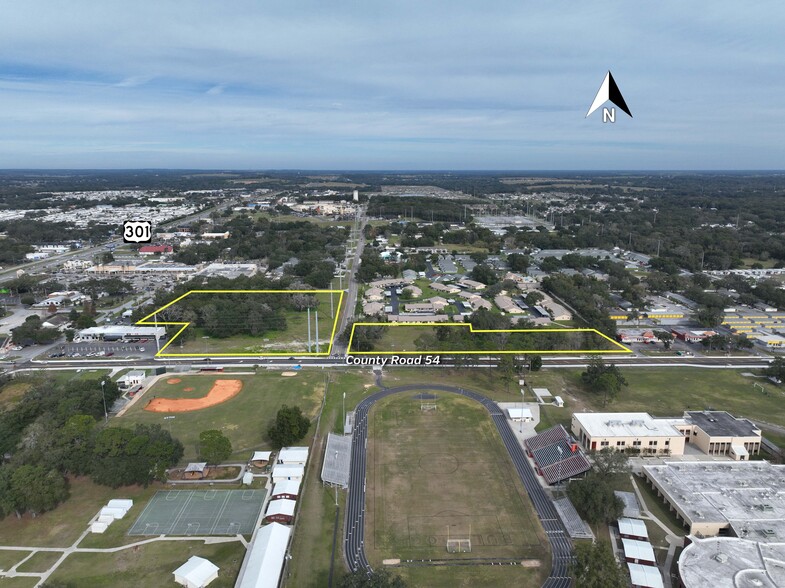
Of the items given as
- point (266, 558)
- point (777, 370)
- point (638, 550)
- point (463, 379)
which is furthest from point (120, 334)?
point (777, 370)

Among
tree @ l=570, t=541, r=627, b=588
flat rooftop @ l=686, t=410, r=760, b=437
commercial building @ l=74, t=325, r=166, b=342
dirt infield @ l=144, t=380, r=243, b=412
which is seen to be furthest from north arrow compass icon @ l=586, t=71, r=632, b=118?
commercial building @ l=74, t=325, r=166, b=342

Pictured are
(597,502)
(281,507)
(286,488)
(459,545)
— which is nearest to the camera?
(459,545)

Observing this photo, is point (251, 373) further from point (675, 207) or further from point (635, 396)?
point (675, 207)

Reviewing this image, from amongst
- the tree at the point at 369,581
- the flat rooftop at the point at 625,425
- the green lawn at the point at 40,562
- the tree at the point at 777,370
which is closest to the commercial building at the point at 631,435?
the flat rooftop at the point at 625,425

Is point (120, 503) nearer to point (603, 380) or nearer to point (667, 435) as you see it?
point (667, 435)

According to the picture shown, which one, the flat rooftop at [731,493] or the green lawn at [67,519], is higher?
the flat rooftop at [731,493]

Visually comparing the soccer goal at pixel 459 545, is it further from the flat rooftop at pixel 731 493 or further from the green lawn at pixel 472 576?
→ the flat rooftop at pixel 731 493

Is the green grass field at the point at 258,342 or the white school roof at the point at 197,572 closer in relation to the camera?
the white school roof at the point at 197,572
